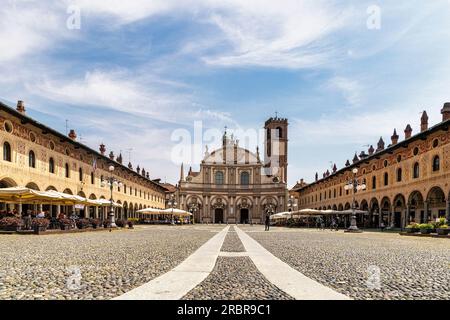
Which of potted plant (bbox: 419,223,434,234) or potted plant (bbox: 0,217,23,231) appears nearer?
potted plant (bbox: 0,217,23,231)

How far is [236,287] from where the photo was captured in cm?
593

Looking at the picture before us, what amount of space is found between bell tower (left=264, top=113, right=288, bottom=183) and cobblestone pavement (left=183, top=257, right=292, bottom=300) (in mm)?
82087

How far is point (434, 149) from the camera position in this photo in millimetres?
30812

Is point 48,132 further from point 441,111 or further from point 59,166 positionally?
point 441,111

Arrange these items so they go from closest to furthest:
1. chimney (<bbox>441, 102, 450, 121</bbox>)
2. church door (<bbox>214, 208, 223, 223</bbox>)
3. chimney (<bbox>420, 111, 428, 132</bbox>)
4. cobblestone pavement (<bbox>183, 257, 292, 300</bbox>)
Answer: cobblestone pavement (<bbox>183, 257, 292, 300</bbox>)
chimney (<bbox>441, 102, 450, 121</bbox>)
chimney (<bbox>420, 111, 428, 132</bbox>)
church door (<bbox>214, 208, 223, 223</bbox>)

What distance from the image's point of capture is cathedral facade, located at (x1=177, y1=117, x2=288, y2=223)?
80.6m

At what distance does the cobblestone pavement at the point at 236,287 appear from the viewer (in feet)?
17.2

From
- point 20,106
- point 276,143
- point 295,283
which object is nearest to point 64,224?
point 20,106

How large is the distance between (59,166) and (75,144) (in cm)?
310

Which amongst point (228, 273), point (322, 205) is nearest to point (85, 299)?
point (228, 273)

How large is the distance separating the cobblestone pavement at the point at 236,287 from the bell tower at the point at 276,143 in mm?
82087

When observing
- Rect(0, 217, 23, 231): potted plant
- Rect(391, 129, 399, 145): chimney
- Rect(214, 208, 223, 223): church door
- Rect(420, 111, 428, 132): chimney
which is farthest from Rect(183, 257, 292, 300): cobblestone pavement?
Rect(214, 208, 223, 223): church door

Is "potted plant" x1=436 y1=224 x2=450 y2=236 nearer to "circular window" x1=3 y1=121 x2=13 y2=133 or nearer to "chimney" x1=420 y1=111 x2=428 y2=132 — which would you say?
"chimney" x1=420 y1=111 x2=428 y2=132

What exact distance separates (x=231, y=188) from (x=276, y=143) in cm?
1624
